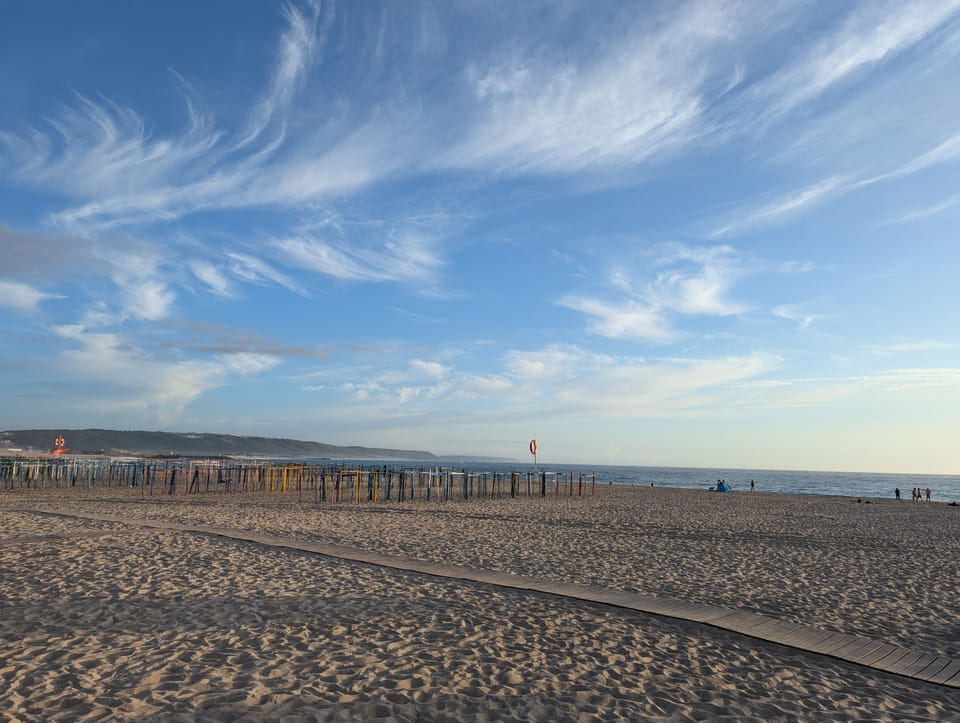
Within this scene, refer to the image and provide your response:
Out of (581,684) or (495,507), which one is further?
(495,507)

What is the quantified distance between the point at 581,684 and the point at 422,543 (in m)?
8.21

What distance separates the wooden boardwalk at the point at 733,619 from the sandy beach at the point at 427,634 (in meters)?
0.20

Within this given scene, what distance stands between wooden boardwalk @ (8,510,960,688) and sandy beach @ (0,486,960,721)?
0.20 meters

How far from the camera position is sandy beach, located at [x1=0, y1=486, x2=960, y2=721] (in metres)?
4.95

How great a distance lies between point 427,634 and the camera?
662cm

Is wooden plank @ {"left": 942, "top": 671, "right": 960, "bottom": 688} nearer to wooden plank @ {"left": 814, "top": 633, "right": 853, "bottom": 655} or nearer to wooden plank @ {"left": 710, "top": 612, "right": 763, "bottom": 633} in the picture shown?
wooden plank @ {"left": 814, "top": 633, "right": 853, "bottom": 655}

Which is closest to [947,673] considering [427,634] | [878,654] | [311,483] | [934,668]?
[934,668]

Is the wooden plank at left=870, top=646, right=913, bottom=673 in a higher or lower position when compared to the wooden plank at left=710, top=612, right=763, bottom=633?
lower

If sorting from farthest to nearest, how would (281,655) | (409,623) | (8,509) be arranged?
(8,509)
(409,623)
(281,655)

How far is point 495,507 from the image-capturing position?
25.4 metres

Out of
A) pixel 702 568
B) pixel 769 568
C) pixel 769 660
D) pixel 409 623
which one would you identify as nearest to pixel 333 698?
pixel 409 623

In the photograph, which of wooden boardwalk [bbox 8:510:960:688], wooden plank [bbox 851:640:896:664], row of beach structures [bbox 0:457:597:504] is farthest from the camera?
row of beach structures [bbox 0:457:597:504]

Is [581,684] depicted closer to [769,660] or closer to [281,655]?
[769,660]

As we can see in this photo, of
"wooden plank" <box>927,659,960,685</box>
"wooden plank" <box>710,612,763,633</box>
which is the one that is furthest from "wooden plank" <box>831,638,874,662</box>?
"wooden plank" <box>710,612,763,633</box>
